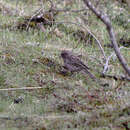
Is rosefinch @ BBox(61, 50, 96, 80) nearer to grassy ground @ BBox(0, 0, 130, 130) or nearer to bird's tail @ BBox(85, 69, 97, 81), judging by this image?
bird's tail @ BBox(85, 69, 97, 81)

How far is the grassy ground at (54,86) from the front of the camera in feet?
9.91

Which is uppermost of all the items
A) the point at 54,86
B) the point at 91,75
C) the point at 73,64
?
the point at 73,64

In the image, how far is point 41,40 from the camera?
5906 millimetres

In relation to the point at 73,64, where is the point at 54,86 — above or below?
below

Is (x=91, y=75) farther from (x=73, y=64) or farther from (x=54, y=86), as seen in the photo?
(x=54, y=86)

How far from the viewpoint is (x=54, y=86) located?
4.25 metres

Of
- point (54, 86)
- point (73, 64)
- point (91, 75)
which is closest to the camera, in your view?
point (54, 86)

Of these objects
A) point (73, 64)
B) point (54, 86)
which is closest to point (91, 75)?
point (73, 64)

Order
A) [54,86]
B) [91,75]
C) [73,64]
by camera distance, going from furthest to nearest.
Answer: [73,64], [91,75], [54,86]

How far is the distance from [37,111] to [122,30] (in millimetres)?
4051

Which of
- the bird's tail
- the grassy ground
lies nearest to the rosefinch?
the bird's tail

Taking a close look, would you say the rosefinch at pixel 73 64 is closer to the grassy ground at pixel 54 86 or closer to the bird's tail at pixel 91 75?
the bird's tail at pixel 91 75

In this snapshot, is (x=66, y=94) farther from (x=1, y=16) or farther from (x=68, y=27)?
(x=1, y=16)

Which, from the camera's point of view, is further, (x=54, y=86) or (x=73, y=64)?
(x=73, y=64)
